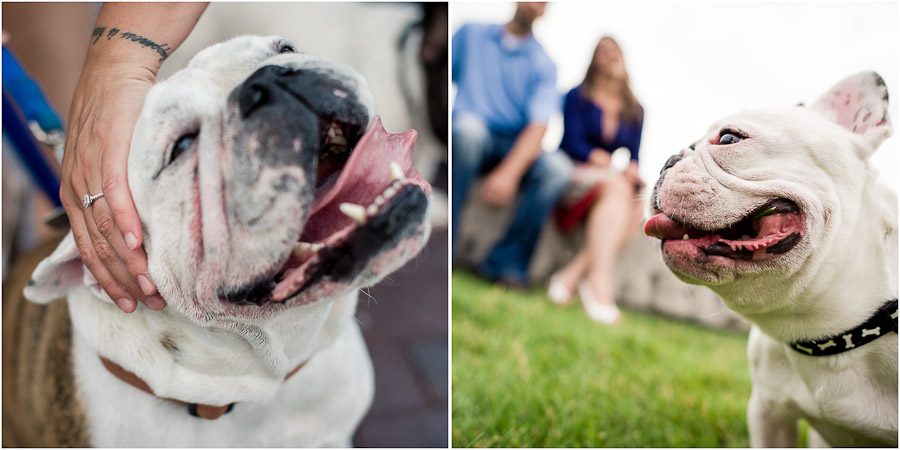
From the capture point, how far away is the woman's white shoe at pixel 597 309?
3039 mm

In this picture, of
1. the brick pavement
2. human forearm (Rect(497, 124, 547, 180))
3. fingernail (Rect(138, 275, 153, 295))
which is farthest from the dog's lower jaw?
human forearm (Rect(497, 124, 547, 180))

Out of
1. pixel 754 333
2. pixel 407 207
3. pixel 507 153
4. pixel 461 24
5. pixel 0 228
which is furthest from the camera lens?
pixel 507 153

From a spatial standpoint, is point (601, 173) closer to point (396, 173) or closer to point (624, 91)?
point (624, 91)

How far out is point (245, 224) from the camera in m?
1.05

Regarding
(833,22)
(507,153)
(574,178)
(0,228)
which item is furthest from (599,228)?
(0,228)

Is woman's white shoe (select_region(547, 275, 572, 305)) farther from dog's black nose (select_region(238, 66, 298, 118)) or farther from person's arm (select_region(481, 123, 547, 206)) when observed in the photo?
dog's black nose (select_region(238, 66, 298, 118))

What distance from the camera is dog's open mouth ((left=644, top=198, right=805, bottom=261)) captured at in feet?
3.92

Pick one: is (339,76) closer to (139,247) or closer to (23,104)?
(139,247)

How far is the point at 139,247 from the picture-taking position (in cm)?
118

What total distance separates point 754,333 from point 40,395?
1.96m

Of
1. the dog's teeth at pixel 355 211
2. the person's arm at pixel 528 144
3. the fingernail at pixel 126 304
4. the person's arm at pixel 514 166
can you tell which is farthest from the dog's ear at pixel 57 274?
the person's arm at pixel 514 166

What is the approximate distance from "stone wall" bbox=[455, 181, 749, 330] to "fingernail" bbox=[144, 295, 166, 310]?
2385 millimetres

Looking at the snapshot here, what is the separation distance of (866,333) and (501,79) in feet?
6.58

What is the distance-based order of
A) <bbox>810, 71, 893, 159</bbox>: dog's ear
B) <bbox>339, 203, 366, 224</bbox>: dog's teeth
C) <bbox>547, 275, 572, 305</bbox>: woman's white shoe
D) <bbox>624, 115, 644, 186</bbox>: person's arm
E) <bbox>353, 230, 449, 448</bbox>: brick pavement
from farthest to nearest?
<bbox>547, 275, 572, 305</bbox>: woman's white shoe < <bbox>353, 230, 449, 448</bbox>: brick pavement < <bbox>624, 115, 644, 186</bbox>: person's arm < <bbox>810, 71, 893, 159</bbox>: dog's ear < <bbox>339, 203, 366, 224</bbox>: dog's teeth
